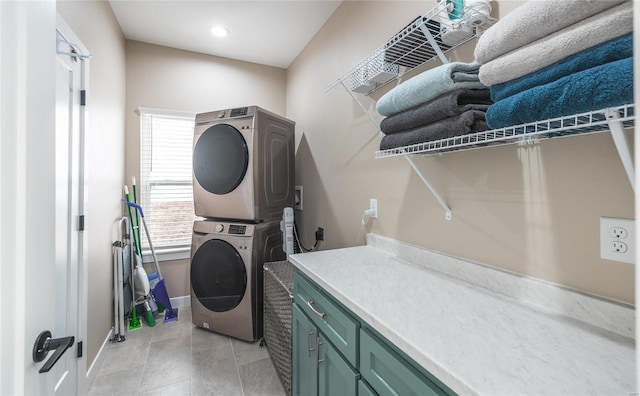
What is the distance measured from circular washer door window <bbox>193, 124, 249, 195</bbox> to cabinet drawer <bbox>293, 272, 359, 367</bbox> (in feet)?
3.78

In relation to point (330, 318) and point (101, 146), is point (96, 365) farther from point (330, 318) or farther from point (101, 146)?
point (330, 318)

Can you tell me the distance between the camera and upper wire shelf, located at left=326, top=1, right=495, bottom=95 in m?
1.02

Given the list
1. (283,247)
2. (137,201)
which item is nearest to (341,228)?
(283,247)

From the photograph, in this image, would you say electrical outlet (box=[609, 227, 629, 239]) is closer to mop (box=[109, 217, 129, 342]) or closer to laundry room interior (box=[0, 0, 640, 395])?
laundry room interior (box=[0, 0, 640, 395])

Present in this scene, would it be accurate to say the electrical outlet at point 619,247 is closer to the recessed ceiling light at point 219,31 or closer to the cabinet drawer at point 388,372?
the cabinet drawer at point 388,372

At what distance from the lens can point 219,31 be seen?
2477 millimetres

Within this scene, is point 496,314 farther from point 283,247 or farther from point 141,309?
point 141,309

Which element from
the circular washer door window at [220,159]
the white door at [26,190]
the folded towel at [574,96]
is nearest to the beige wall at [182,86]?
the circular washer door window at [220,159]

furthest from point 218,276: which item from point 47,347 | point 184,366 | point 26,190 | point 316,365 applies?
point 26,190

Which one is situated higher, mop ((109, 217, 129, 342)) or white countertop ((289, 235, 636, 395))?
white countertop ((289, 235, 636, 395))

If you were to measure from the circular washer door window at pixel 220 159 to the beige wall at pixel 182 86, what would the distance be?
756mm

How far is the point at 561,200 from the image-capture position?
33.9 inches

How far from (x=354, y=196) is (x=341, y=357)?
1.14m

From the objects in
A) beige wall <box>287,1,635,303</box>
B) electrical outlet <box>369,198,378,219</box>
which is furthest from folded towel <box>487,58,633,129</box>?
electrical outlet <box>369,198,378,219</box>
